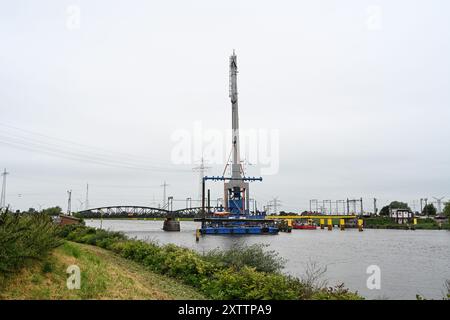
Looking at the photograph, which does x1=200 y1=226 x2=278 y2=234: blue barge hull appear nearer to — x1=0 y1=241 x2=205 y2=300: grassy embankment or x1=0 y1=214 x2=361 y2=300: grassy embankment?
x1=0 y1=214 x2=361 y2=300: grassy embankment

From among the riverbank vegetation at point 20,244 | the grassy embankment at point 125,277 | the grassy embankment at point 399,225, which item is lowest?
the grassy embankment at point 399,225

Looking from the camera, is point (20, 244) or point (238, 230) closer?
point (20, 244)

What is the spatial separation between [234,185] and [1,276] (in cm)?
10606

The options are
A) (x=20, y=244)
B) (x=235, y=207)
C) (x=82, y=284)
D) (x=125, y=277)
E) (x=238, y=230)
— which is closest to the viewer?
(x=20, y=244)

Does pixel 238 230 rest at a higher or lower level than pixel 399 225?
higher

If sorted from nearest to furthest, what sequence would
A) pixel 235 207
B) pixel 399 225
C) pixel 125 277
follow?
1. pixel 125 277
2. pixel 235 207
3. pixel 399 225

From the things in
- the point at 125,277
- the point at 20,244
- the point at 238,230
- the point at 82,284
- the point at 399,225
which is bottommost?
the point at 399,225

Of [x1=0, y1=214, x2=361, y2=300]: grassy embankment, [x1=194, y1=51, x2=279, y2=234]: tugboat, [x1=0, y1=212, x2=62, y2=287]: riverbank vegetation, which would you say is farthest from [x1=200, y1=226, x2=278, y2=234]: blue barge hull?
[x1=0, y1=212, x2=62, y2=287]: riverbank vegetation

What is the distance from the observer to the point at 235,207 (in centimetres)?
11625

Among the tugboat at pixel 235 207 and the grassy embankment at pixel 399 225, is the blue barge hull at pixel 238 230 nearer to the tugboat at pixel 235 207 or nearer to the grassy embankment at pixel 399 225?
the tugboat at pixel 235 207

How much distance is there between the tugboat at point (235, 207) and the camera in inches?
4094

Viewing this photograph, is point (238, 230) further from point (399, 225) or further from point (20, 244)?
point (20, 244)

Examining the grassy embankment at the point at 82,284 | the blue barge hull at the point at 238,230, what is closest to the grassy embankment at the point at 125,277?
the grassy embankment at the point at 82,284

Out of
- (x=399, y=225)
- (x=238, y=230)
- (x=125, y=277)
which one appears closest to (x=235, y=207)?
(x=238, y=230)
